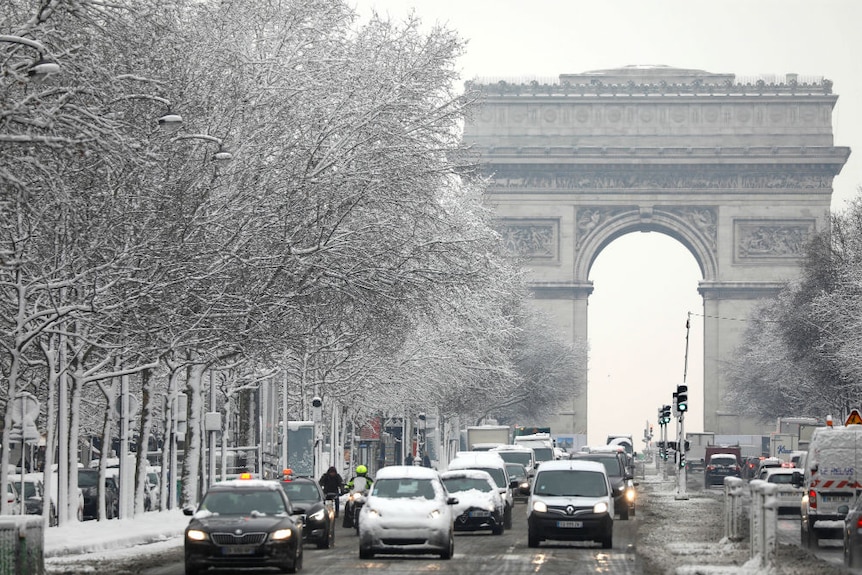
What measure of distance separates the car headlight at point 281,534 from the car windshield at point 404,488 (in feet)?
19.2

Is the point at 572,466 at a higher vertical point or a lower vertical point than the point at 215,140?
lower

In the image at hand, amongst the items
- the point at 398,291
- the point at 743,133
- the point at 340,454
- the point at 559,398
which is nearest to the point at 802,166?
the point at 743,133

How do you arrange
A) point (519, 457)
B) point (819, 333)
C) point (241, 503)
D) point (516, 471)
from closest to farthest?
point (241, 503)
point (516, 471)
point (519, 457)
point (819, 333)

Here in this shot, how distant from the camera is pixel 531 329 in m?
118

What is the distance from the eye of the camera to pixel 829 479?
41219mm

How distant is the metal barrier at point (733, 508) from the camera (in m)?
37.4

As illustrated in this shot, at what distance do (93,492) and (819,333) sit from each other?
135ft

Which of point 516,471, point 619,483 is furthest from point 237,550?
point 516,471

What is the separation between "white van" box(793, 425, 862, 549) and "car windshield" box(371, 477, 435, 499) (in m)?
8.97

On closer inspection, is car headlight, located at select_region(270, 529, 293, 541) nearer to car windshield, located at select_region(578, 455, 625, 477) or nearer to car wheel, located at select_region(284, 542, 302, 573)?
car wheel, located at select_region(284, 542, 302, 573)

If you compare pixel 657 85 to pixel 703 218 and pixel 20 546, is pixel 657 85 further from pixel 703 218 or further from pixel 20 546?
pixel 20 546

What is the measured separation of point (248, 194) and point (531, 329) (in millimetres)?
75637

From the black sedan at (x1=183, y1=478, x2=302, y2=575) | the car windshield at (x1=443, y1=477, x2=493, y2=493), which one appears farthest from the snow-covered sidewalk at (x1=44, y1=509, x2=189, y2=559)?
the car windshield at (x1=443, y1=477, x2=493, y2=493)

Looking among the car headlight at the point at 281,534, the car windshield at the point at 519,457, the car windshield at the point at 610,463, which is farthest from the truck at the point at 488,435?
the car headlight at the point at 281,534
